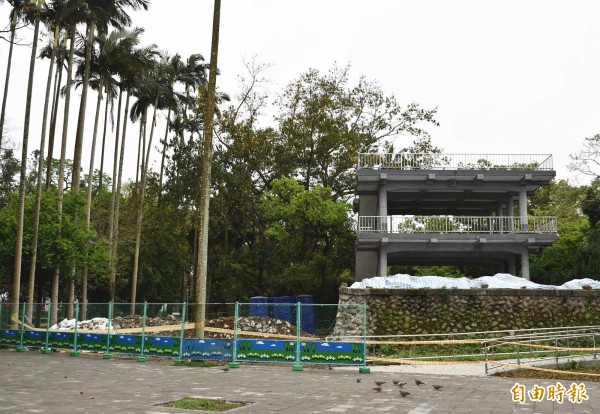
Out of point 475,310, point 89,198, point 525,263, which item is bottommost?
point 475,310

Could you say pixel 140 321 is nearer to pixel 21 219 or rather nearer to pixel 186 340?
pixel 21 219

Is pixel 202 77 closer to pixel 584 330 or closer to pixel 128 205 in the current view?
pixel 128 205

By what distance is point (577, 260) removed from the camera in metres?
33.8

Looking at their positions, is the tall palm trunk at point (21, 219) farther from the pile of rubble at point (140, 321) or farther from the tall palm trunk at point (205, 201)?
the tall palm trunk at point (205, 201)

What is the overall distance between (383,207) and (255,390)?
1972cm

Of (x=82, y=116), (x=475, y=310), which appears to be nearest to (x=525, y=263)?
(x=475, y=310)

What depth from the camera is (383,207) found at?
31.3 metres

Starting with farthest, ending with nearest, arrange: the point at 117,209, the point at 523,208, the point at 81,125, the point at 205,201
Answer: the point at 117,209, the point at 81,125, the point at 523,208, the point at 205,201

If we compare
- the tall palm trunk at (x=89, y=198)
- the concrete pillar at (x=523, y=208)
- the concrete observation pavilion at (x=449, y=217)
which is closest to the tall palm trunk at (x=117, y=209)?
the tall palm trunk at (x=89, y=198)

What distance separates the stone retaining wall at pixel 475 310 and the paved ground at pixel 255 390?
19.0 feet

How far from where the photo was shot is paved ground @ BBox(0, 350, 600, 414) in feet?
Result: 33.7

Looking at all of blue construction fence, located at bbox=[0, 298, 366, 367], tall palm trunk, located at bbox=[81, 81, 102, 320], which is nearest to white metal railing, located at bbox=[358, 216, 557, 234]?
blue construction fence, located at bbox=[0, 298, 366, 367]

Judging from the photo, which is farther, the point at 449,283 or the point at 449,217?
the point at 449,217

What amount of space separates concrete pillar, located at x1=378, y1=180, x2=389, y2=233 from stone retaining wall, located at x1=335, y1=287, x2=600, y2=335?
6.66m
